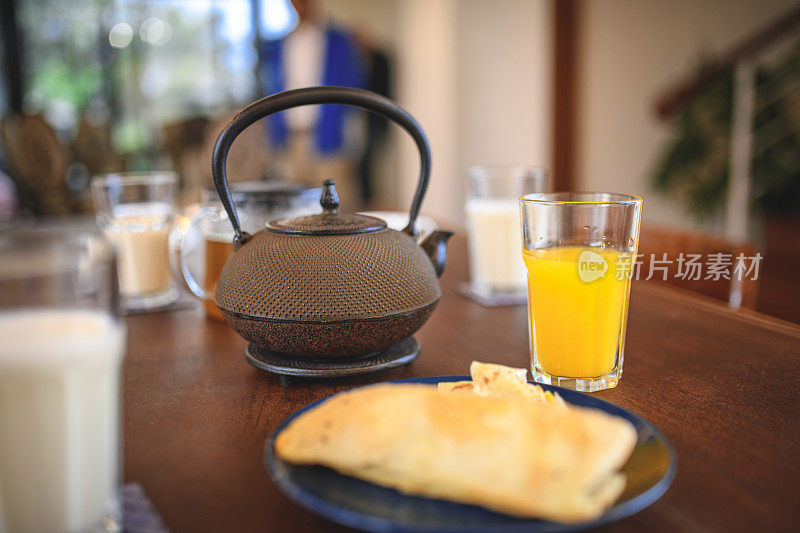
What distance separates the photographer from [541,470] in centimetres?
38

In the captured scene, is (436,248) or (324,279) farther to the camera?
(436,248)

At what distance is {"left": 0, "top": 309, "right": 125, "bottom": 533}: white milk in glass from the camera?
38 centimetres

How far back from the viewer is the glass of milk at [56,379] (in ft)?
1.23

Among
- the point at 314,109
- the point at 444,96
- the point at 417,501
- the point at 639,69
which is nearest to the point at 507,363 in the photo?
the point at 417,501

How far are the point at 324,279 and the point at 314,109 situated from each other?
4.28m

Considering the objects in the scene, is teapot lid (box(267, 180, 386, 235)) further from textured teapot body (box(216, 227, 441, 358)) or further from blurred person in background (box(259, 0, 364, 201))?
blurred person in background (box(259, 0, 364, 201))

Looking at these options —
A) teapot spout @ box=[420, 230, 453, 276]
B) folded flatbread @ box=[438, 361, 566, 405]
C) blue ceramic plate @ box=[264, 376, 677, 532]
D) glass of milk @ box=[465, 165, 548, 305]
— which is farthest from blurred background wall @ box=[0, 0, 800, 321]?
blue ceramic plate @ box=[264, 376, 677, 532]

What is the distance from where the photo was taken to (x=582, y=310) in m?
0.69

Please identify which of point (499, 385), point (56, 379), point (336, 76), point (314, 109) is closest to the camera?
point (56, 379)

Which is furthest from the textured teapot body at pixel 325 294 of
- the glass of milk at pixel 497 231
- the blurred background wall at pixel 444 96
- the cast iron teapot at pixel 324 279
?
the blurred background wall at pixel 444 96

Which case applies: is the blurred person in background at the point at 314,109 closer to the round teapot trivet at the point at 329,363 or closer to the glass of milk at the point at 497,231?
the glass of milk at the point at 497,231

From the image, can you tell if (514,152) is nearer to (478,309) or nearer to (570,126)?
(570,126)

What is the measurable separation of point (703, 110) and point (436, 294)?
10.6 ft

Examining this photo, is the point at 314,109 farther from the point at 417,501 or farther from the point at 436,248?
the point at 417,501
